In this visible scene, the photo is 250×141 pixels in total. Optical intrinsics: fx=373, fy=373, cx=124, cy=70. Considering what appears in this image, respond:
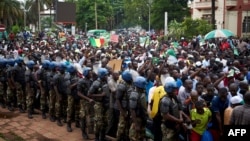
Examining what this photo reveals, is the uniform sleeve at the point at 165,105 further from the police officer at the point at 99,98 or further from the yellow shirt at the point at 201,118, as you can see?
the police officer at the point at 99,98

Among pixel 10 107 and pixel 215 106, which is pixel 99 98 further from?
pixel 10 107

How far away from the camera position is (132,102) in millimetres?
6336

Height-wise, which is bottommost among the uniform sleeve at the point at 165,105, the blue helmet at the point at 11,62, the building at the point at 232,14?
the uniform sleeve at the point at 165,105

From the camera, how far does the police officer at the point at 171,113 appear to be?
231 inches

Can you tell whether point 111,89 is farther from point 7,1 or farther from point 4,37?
point 7,1

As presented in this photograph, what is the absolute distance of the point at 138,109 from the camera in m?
6.46

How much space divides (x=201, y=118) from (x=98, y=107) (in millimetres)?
2478

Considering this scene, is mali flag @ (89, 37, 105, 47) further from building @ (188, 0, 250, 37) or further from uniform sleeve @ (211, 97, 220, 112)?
building @ (188, 0, 250, 37)

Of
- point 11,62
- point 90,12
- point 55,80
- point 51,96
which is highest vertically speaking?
point 90,12

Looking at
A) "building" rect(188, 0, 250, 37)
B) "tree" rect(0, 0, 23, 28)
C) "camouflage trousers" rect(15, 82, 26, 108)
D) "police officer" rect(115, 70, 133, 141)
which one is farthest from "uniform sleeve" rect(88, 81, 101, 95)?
"tree" rect(0, 0, 23, 28)

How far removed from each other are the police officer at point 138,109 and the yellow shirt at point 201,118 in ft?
3.10

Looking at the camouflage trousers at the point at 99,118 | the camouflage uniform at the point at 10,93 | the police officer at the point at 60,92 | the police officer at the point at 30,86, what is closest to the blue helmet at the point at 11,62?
the camouflage uniform at the point at 10,93

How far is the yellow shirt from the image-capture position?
19.1 feet

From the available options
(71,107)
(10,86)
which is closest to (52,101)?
(71,107)
